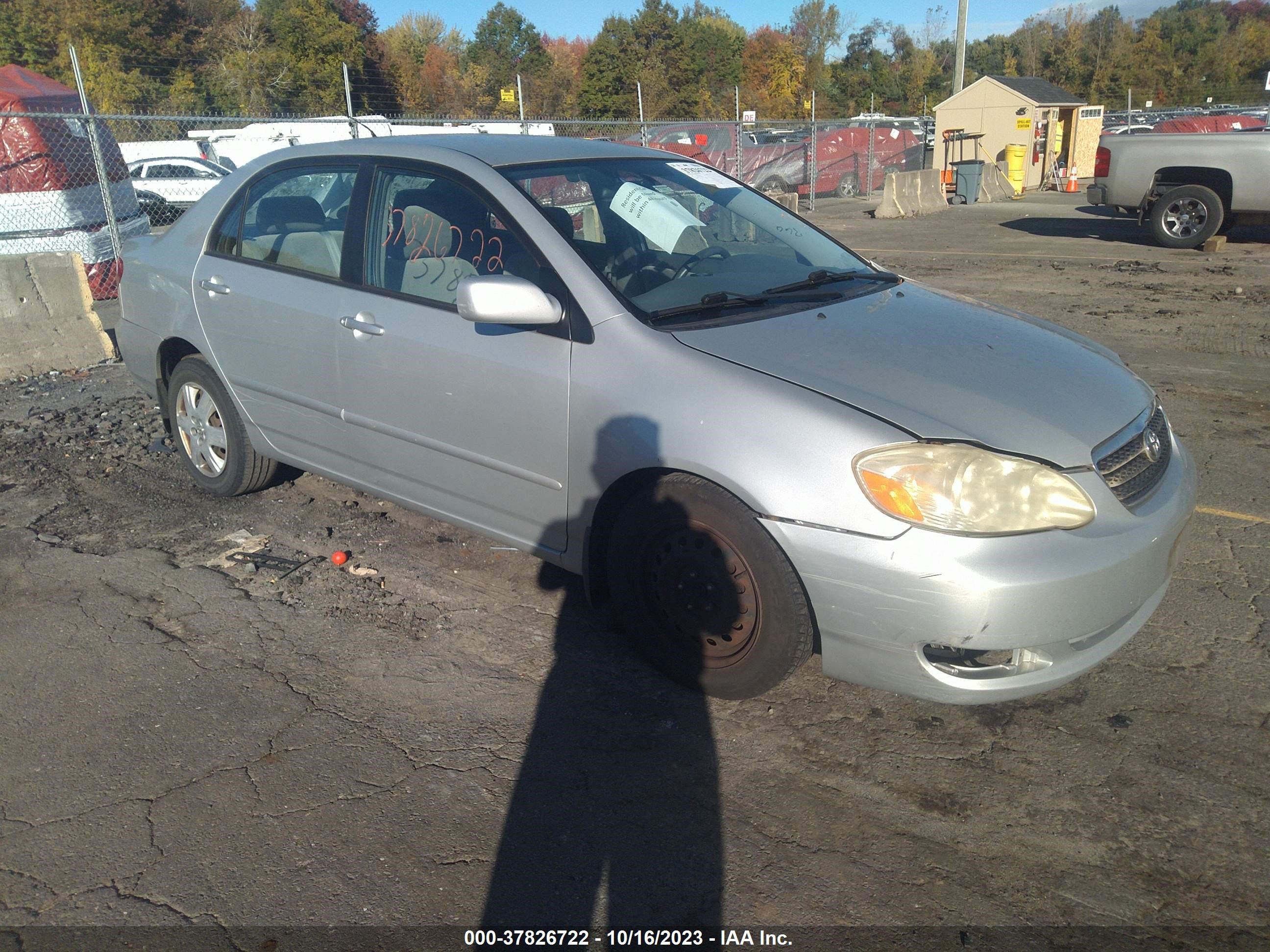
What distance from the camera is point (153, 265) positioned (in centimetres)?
492

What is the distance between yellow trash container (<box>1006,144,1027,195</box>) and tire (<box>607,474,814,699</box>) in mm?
23147

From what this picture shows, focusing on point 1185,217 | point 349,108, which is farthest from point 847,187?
point 349,108

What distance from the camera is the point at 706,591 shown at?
10.1 ft

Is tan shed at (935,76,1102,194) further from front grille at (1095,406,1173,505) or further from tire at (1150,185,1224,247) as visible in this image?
front grille at (1095,406,1173,505)

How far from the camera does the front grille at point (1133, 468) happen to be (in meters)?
2.88

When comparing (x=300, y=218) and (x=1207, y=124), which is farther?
(x=1207, y=124)

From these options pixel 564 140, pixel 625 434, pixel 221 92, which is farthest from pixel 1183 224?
pixel 221 92

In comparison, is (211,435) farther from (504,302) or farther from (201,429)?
(504,302)

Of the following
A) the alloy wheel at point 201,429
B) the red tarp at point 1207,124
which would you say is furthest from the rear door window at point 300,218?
the red tarp at point 1207,124

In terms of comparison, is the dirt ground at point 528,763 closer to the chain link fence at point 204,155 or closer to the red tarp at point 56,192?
the chain link fence at point 204,155

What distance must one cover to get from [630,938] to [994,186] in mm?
23299

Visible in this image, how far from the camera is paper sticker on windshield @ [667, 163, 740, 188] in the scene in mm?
4309

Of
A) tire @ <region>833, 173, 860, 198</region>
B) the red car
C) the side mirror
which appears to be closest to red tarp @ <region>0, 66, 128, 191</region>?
the side mirror

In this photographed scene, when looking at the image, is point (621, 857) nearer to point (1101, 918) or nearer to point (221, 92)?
point (1101, 918)
